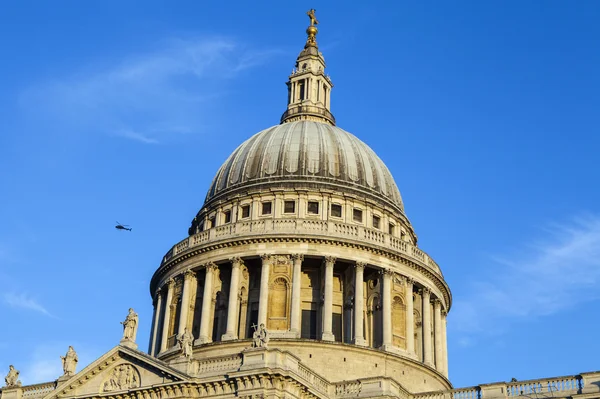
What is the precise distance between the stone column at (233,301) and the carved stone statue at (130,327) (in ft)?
26.7

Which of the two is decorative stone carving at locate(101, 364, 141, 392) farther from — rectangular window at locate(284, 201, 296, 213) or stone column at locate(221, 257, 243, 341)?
rectangular window at locate(284, 201, 296, 213)

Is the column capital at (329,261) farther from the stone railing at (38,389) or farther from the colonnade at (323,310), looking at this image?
the stone railing at (38,389)

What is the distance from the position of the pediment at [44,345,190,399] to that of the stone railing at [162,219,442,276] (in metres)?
14.5

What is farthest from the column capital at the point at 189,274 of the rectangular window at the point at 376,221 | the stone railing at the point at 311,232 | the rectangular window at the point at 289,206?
the rectangular window at the point at 376,221

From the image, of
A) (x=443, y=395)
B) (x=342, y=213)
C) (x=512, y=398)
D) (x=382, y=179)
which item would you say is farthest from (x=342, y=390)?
(x=382, y=179)

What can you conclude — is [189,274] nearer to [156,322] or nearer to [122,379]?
[156,322]

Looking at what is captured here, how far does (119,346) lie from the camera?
47.0 meters

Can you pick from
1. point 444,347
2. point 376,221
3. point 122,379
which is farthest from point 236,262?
point 444,347

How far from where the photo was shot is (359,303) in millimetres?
56906

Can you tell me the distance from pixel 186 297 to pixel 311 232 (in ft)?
31.0

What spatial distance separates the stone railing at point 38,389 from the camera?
49625mm

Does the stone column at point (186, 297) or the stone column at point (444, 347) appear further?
the stone column at point (444, 347)

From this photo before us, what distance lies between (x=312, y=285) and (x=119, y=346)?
15889 mm

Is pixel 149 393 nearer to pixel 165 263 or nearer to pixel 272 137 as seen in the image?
pixel 165 263
